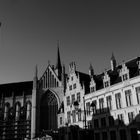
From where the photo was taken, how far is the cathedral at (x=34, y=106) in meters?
→ 66.5

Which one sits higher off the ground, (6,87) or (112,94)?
(6,87)

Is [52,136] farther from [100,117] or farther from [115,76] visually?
[115,76]

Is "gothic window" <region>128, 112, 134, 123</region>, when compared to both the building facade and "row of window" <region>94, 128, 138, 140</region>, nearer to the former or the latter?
the building facade

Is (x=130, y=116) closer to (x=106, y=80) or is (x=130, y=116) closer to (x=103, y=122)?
(x=103, y=122)

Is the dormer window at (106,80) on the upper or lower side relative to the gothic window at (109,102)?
upper

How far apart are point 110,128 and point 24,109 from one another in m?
45.6

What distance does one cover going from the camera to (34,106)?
6788 cm

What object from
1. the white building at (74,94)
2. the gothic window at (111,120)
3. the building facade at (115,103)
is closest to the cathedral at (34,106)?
the white building at (74,94)

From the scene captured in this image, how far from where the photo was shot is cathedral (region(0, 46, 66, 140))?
66500mm

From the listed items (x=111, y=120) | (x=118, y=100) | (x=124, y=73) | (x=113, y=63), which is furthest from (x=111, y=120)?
(x=113, y=63)

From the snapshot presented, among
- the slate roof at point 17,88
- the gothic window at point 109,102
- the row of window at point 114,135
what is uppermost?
the slate roof at point 17,88

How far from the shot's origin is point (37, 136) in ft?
212

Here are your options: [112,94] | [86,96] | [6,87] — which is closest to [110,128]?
[112,94]

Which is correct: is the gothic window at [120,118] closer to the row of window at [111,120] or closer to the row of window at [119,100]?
the row of window at [111,120]
